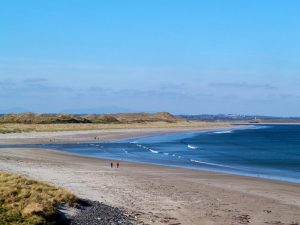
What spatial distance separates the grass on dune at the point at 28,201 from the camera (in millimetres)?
15078

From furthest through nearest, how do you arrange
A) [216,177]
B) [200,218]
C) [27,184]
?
1. [216,177]
2. [27,184]
3. [200,218]

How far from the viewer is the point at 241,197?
23875 mm

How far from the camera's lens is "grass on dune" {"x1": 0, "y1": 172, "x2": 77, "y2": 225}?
1508 cm

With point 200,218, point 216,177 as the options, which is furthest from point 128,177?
point 200,218

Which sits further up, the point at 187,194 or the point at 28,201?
the point at 28,201

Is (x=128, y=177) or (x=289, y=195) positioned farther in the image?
(x=128, y=177)

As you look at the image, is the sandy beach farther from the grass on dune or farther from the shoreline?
the grass on dune

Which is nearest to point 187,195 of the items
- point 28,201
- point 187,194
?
point 187,194

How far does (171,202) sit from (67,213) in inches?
218

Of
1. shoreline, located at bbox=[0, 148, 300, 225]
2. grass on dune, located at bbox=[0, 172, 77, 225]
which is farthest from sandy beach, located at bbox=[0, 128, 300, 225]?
grass on dune, located at bbox=[0, 172, 77, 225]

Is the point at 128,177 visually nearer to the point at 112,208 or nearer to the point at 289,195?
the point at 289,195

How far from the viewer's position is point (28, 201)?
1698cm

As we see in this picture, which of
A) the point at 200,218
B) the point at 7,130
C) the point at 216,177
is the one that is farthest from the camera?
the point at 7,130

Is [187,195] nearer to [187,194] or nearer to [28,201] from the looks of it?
[187,194]
